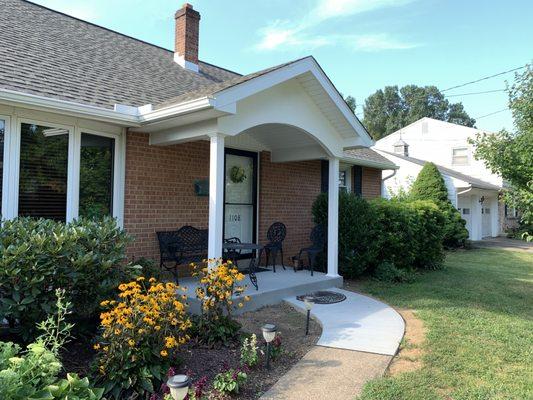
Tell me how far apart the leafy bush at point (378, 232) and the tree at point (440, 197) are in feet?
22.9

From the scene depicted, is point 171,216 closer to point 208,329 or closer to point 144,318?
point 208,329

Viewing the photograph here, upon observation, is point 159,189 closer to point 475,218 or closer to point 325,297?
point 325,297

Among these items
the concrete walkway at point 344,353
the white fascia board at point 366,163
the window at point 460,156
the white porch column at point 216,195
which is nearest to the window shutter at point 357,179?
the white fascia board at point 366,163

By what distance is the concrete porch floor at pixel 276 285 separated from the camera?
6.17 meters

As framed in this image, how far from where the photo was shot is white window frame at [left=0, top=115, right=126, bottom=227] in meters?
5.41

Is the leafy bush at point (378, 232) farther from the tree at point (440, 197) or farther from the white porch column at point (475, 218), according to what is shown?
the white porch column at point (475, 218)

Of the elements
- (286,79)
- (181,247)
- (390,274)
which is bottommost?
(390,274)

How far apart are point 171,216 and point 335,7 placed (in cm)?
829

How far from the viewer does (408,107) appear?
64375mm

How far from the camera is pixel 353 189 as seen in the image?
12.7 m

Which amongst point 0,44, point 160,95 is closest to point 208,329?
point 160,95

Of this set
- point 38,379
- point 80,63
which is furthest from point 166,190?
point 38,379

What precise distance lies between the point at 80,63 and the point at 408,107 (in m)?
63.6

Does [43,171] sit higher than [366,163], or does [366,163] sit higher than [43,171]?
[366,163]
